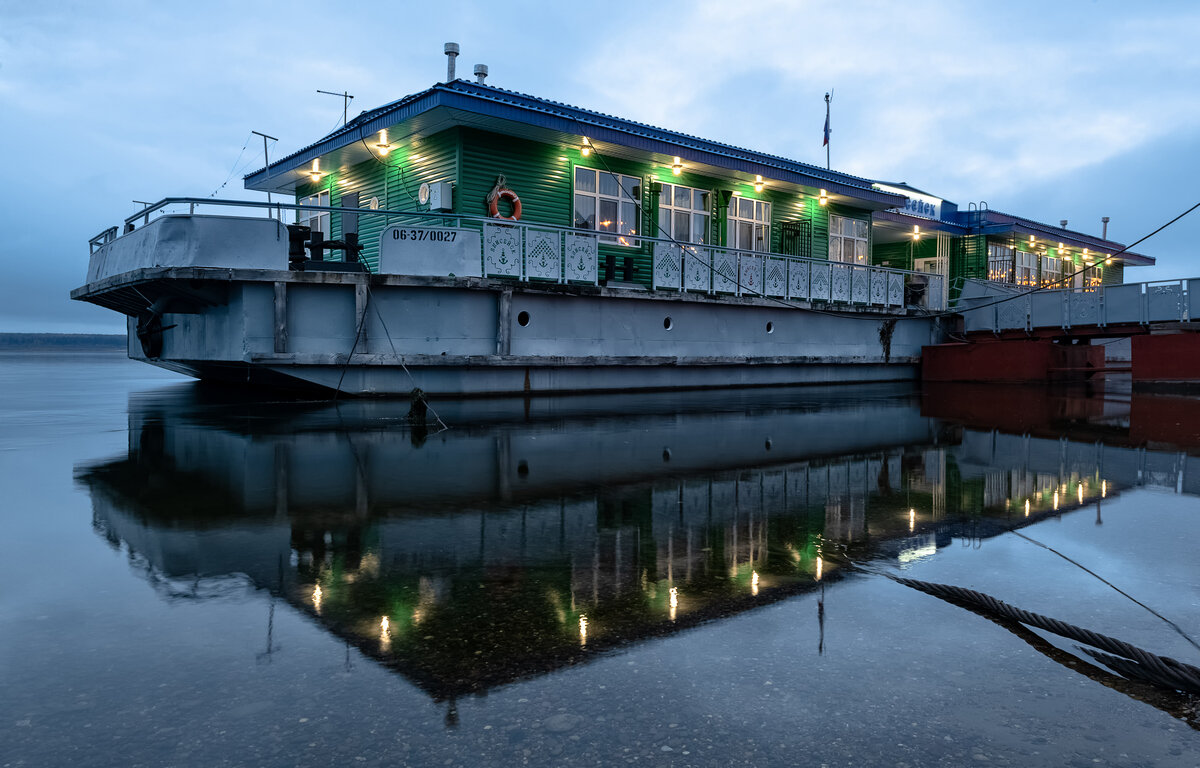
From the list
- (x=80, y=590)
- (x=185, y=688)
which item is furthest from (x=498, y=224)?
(x=185, y=688)

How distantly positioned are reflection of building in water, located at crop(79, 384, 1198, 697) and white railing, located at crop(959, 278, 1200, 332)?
1378cm

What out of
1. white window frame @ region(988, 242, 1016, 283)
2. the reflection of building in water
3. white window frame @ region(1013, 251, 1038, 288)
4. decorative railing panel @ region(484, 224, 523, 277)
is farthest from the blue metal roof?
white window frame @ region(1013, 251, 1038, 288)

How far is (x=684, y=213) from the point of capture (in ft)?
73.5

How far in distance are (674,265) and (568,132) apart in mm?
3966

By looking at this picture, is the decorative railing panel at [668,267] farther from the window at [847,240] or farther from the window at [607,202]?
the window at [847,240]

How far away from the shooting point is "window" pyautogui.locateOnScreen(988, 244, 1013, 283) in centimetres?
3503

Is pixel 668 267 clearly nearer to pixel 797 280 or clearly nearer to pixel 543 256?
pixel 543 256

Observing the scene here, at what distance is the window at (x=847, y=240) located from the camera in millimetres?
26750

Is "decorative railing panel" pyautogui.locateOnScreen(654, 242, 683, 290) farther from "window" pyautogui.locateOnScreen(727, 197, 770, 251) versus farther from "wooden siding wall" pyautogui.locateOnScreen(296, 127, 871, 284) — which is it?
"window" pyautogui.locateOnScreen(727, 197, 770, 251)

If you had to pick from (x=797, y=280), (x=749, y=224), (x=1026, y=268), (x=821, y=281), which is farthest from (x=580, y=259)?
(x=1026, y=268)

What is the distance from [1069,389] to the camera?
2228 cm

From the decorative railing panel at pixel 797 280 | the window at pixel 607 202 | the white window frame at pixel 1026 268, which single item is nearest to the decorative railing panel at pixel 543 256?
the window at pixel 607 202

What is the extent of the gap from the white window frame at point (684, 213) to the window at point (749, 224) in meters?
1.05

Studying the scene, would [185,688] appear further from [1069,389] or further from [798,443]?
[1069,389]
